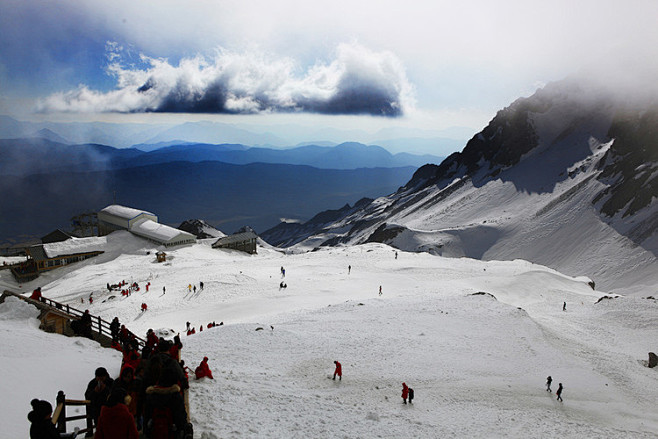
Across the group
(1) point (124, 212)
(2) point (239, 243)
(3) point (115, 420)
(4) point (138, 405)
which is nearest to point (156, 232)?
(1) point (124, 212)

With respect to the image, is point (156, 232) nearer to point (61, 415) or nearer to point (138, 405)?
point (138, 405)

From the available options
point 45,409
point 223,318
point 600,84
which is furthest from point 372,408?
point 600,84

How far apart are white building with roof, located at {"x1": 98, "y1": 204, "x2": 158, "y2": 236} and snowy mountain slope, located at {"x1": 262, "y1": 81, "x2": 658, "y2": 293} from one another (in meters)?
59.0

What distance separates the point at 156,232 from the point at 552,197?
10229cm

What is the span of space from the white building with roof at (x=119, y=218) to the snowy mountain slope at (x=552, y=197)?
59.0 metres

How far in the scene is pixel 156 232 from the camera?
6638 centimetres

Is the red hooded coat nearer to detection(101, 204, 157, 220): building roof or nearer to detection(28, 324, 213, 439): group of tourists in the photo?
detection(28, 324, 213, 439): group of tourists

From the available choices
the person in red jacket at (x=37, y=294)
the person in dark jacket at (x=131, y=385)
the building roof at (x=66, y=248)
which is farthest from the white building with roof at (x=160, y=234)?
the person in dark jacket at (x=131, y=385)

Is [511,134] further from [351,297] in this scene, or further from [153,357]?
[153,357]

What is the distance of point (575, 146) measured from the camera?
140 m

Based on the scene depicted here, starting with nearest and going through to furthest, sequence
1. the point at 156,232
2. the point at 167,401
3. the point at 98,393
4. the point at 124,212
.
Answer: the point at 167,401 < the point at 98,393 < the point at 156,232 < the point at 124,212

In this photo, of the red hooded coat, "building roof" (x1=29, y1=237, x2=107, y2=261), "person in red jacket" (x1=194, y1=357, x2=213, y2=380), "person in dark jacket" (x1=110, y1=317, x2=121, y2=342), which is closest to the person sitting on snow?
the red hooded coat

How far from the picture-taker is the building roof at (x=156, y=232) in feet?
213

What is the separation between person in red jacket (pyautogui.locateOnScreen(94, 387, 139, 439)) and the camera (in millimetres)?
6098
